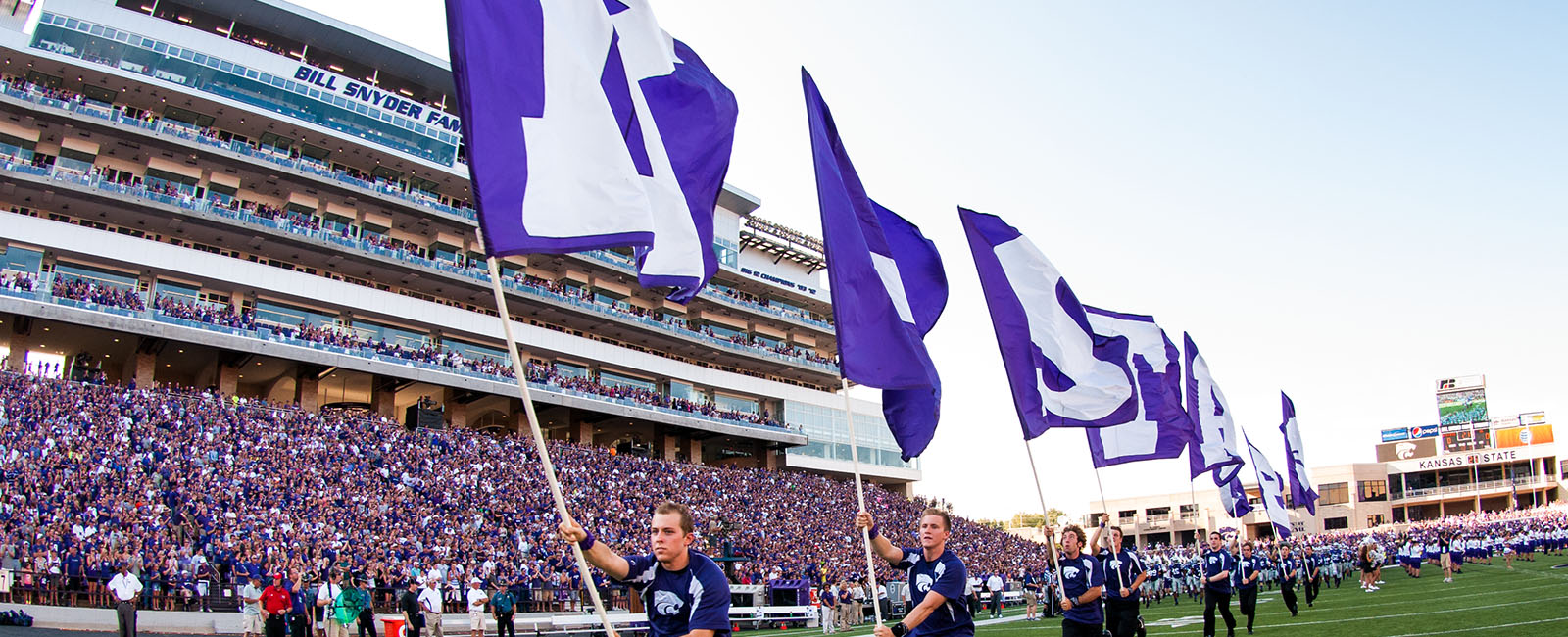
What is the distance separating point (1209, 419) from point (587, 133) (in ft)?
70.8

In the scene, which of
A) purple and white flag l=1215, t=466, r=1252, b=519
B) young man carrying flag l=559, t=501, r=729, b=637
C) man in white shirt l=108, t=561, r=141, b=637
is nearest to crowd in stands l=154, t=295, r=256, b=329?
man in white shirt l=108, t=561, r=141, b=637

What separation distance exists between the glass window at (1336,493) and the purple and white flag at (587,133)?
4513 inches

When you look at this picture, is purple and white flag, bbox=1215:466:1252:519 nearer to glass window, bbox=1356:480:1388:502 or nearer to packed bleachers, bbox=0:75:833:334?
packed bleachers, bbox=0:75:833:334

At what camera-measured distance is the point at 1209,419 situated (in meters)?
24.5

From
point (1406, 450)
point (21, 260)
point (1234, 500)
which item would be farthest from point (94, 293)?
point (1406, 450)

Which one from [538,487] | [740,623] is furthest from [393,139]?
[740,623]

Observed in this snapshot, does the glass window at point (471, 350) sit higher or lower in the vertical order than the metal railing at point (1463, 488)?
higher

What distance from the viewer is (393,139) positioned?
166 ft

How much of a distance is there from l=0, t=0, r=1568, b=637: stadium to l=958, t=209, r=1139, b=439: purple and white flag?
6742 millimetres

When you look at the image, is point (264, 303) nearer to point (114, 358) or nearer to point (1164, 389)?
point (114, 358)

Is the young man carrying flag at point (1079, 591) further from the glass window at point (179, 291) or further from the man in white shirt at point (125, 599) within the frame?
the glass window at point (179, 291)

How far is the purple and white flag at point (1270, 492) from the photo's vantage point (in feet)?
94.6

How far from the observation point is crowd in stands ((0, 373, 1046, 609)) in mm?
23656

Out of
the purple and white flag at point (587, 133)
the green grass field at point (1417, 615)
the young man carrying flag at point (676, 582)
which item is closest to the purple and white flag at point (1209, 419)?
the green grass field at point (1417, 615)
